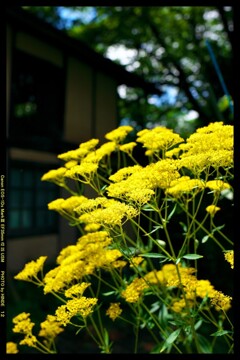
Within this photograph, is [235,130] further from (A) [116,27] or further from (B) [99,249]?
(A) [116,27]

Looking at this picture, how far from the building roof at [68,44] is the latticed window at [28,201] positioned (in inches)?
78.4

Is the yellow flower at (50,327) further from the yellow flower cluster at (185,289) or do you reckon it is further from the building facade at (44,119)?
the building facade at (44,119)

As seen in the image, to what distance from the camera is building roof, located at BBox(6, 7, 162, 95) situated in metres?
5.80

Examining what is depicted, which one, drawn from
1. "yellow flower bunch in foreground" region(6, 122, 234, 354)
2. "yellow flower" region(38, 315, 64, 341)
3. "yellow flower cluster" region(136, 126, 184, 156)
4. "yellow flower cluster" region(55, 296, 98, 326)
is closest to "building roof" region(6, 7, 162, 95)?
"yellow flower bunch in foreground" region(6, 122, 234, 354)

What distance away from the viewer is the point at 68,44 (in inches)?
261

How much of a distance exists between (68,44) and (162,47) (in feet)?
16.7

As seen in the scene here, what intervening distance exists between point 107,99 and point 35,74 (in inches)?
63.3

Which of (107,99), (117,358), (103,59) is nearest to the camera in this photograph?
(117,358)

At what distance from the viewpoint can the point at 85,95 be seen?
7.77 metres

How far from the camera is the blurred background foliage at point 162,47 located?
10281 mm

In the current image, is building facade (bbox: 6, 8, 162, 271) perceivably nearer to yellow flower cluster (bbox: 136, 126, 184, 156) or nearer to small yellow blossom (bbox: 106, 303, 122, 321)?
small yellow blossom (bbox: 106, 303, 122, 321)

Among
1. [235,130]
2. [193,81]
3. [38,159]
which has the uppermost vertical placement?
[193,81]

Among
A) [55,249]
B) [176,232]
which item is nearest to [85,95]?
[55,249]

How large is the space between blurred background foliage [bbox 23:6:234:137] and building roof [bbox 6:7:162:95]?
1587 mm
